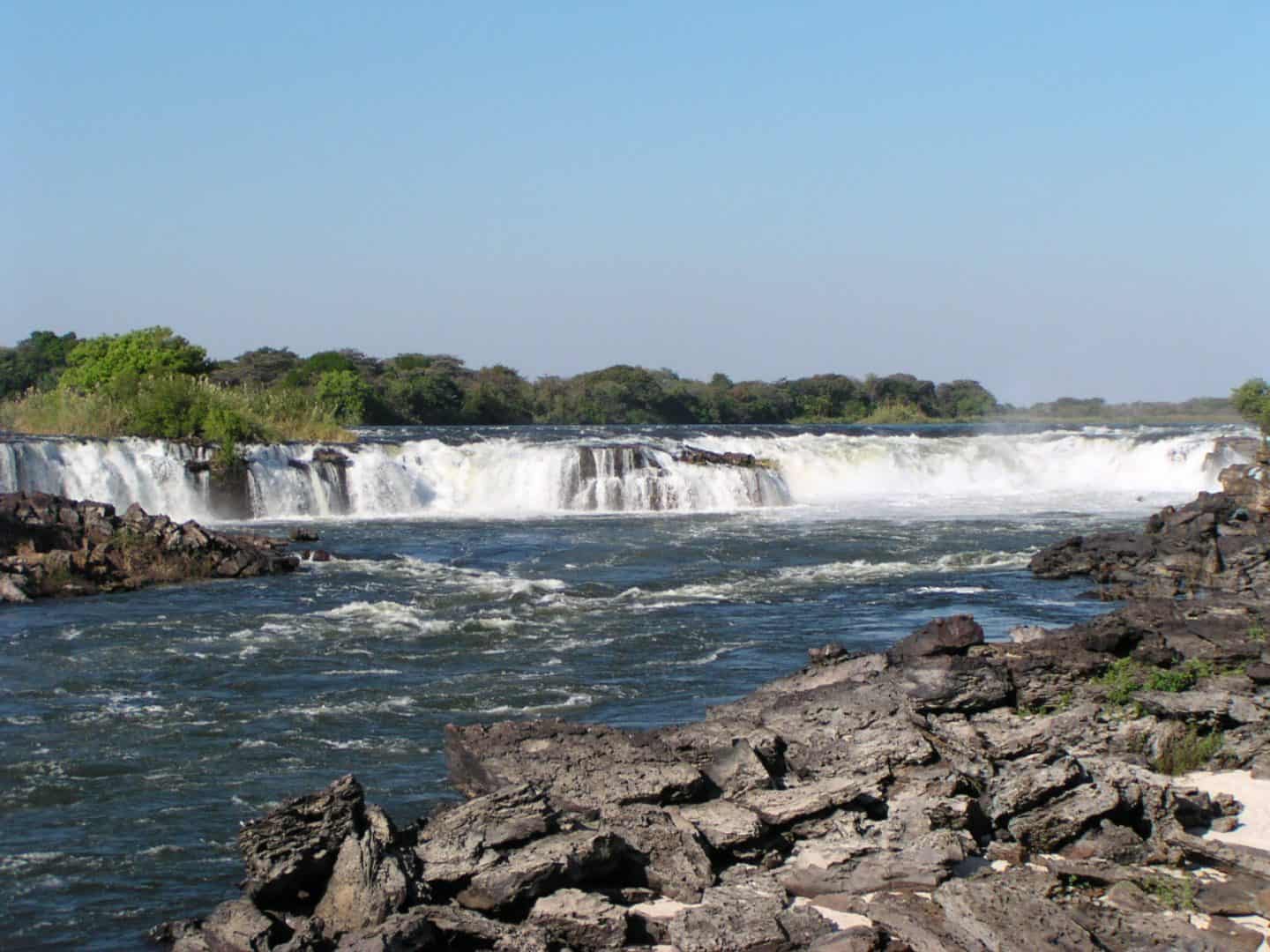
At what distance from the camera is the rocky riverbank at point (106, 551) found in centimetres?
1955


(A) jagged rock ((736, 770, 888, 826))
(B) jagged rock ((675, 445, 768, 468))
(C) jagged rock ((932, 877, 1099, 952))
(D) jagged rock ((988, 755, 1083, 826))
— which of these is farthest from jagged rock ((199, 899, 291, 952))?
(B) jagged rock ((675, 445, 768, 468))

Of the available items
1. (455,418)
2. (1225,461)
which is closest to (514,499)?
(1225,461)

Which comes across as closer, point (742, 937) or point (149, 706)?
point (742, 937)

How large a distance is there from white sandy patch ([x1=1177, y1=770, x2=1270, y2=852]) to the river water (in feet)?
13.8

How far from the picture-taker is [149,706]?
12328mm

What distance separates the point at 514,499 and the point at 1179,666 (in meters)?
25.3

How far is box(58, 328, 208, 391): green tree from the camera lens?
48.8m

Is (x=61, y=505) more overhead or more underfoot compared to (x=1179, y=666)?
more overhead

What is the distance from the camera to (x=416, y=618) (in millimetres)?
17328

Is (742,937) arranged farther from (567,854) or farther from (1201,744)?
(1201,744)

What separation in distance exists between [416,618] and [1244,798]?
10.8 m

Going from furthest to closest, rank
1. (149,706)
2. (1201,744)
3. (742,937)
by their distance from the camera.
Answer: (149,706), (1201,744), (742,937)

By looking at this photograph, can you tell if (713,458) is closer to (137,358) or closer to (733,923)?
(137,358)

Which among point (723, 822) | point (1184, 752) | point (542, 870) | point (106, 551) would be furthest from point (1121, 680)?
point (106, 551)
